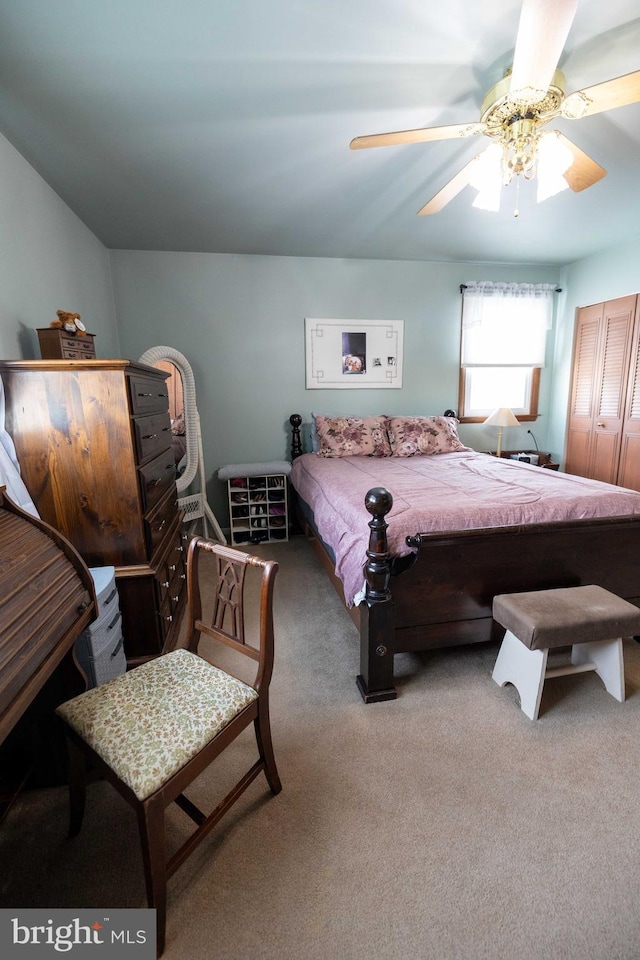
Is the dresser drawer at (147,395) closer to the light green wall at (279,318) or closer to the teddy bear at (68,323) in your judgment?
the teddy bear at (68,323)

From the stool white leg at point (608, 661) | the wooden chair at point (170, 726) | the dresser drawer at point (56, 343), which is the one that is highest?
the dresser drawer at point (56, 343)

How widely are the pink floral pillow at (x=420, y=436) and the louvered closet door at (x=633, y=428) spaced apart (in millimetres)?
1284

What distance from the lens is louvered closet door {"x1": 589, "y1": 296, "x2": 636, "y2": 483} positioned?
10.8ft

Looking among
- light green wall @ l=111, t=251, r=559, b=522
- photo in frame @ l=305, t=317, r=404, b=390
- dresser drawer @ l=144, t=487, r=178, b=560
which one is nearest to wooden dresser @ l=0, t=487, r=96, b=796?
dresser drawer @ l=144, t=487, r=178, b=560

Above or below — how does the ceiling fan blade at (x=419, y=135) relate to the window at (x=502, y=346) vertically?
above

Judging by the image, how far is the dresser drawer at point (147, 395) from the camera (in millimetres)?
1634

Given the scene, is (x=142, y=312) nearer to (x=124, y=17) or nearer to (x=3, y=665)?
(x=124, y=17)

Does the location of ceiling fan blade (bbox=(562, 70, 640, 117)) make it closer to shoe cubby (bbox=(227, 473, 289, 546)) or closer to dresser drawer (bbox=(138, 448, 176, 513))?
dresser drawer (bbox=(138, 448, 176, 513))

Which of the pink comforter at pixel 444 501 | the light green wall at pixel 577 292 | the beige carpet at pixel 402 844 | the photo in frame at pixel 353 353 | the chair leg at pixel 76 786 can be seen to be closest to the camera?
the beige carpet at pixel 402 844

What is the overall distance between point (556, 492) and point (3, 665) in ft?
7.07

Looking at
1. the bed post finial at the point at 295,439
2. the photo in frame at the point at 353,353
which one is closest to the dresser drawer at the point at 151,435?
the bed post finial at the point at 295,439

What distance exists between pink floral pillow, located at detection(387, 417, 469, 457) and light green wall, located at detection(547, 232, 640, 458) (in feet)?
4.57

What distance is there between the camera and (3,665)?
79cm

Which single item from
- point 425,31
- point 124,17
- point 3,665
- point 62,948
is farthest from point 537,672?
point 124,17
